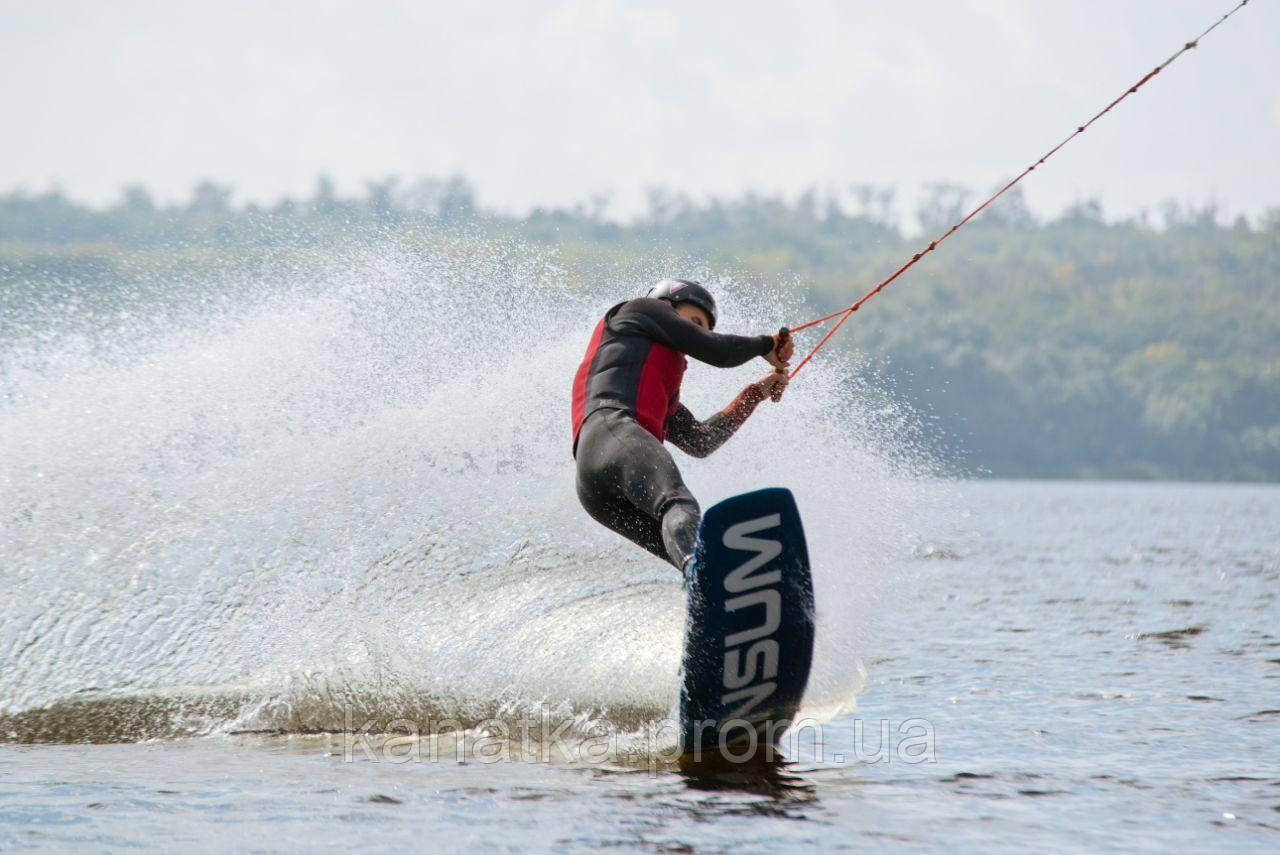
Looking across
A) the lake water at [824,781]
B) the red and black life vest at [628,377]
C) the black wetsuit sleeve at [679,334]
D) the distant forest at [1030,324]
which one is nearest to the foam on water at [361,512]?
the lake water at [824,781]

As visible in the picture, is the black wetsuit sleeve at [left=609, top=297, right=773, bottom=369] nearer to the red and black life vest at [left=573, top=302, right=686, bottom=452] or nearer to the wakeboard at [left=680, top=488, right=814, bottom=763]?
the red and black life vest at [left=573, top=302, right=686, bottom=452]

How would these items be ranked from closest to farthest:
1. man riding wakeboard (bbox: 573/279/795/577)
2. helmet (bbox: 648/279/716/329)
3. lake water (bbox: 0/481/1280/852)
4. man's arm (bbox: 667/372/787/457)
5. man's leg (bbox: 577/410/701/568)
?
lake water (bbox: 0/481/1280/852) → man's leg (bbox: 577/410/701/568) → man riding wakeboard (bbox: 573/279/795/577) → helmet (bbox: 648/279/716/329) → man's arm (bbox: 667/372/787/457)

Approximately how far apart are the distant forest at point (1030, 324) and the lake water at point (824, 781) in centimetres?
5556

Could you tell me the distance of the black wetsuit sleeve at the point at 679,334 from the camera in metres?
6.38

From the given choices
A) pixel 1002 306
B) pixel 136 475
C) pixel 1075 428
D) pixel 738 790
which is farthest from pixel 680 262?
pixel 1002 306

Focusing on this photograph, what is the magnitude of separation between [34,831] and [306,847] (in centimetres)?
94

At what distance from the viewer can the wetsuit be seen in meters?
6.16

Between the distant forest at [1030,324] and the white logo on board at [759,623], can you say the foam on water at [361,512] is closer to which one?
the white logo on board at [759,623]

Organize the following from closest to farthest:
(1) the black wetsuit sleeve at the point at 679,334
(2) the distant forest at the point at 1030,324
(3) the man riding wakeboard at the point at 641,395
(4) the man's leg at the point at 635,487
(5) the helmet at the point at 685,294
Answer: (4) the man's leg at the point at 635,487 → (3) the man riding wakeboard at the point at 641,395 → (1) the black wetsuit sleeve at the point at 679,334 → (5) the helmet at the point at 685,294 → (2) the distant forest at the point at 1030,324

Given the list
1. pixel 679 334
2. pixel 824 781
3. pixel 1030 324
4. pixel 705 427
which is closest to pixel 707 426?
pixel 705 427

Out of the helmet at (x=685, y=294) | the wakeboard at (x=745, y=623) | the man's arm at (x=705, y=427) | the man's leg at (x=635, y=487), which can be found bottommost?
the wakeboard at (x=745, y=623)

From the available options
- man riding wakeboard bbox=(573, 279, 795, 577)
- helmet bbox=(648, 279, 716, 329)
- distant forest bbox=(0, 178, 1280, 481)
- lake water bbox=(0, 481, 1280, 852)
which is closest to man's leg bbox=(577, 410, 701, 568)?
man riding wakeboard bbox=(573, 279, 795, 577)

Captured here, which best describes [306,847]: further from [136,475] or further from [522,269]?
[522,269]

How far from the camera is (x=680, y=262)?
1136cm
